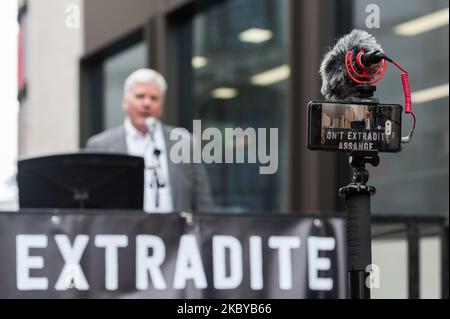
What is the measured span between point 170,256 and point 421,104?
2.55 metres

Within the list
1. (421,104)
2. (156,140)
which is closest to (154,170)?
(156,140)

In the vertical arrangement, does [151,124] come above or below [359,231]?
above

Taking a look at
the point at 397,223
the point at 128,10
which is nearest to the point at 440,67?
the point at 397,223

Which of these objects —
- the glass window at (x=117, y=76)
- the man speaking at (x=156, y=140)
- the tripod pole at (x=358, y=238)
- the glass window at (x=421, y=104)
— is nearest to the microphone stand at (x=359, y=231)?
the tripod pole at (x=358, y=238)

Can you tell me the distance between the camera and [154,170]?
21.0ft

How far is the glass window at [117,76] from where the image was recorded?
11.0 meters

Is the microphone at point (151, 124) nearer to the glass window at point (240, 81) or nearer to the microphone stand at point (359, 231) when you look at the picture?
the glass window at point (240, 81)

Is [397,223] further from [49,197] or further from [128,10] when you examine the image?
[128,10]

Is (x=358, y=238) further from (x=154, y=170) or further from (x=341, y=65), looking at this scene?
(x=154, y=170)

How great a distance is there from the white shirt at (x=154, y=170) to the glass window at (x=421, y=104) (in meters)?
1.51

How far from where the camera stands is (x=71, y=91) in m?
12.6

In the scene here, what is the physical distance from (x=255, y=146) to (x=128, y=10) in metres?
5.13

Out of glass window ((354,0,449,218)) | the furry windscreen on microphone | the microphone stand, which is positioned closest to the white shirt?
glass window ((354,0,449,218))
